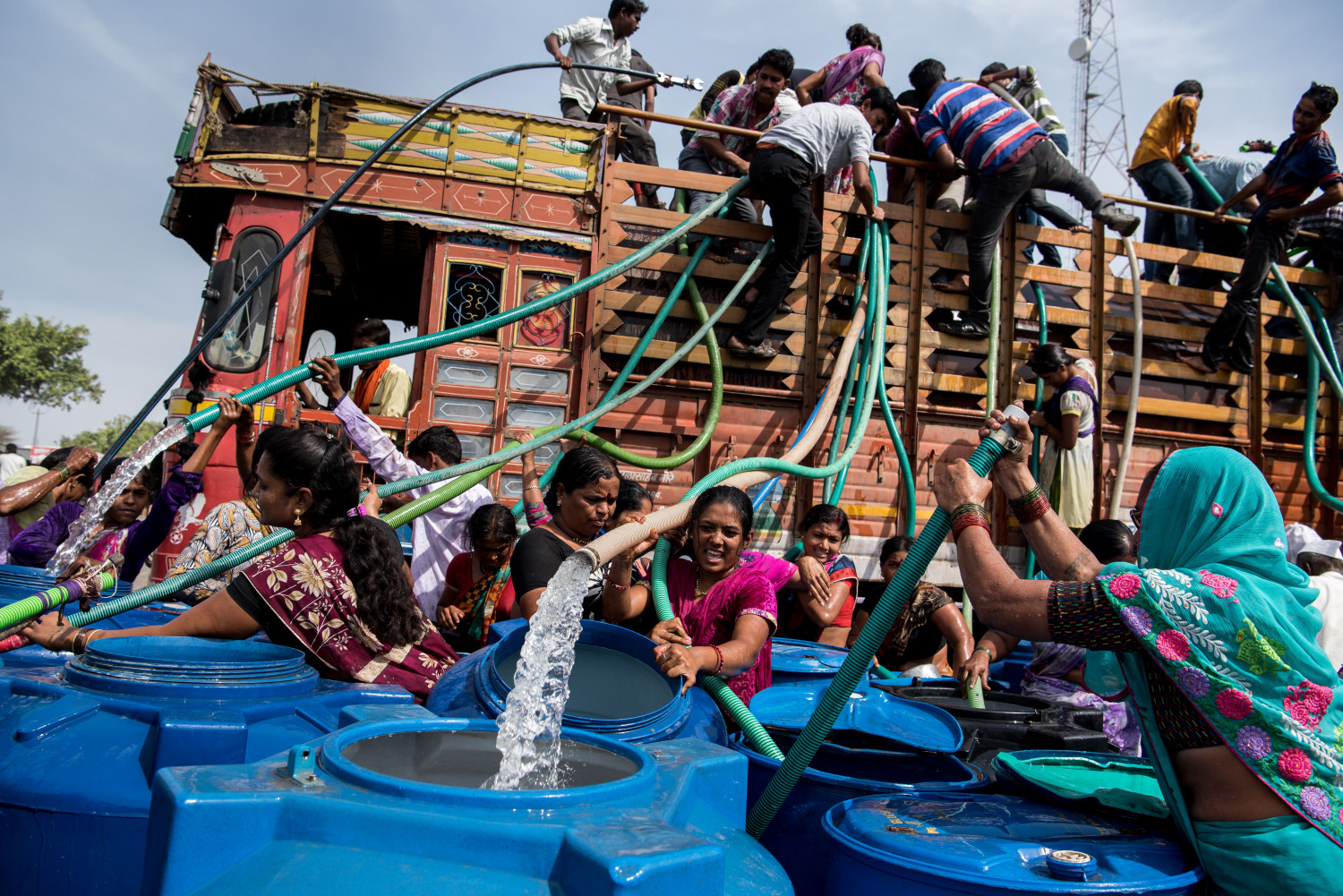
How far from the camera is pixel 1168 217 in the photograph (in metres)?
7.31

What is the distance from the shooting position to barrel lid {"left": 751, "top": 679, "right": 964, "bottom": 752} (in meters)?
2.38

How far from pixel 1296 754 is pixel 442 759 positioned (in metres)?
1.50

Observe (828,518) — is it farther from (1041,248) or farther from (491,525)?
(1041,248)

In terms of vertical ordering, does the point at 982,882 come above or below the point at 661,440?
below

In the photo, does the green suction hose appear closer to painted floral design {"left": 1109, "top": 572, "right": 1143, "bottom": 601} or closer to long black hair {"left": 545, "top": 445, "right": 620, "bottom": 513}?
long black hair {"left": 545, "top": 445, "right": 620, "bottom": 513}

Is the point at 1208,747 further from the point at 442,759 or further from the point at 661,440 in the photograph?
the point at 661,440

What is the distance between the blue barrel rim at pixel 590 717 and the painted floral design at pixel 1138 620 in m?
0.97

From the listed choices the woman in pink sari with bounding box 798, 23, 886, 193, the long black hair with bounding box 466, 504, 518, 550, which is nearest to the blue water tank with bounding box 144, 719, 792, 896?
the long black hair with bounding box 466, 504, 518, 550

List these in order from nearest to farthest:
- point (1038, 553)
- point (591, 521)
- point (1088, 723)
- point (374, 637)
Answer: point (1038, 553), point (374, 637), point (1088, 723), point (591, 521)

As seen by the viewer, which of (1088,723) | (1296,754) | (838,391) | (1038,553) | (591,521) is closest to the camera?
(1296,754)

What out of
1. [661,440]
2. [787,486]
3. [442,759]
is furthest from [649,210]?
[442,759]

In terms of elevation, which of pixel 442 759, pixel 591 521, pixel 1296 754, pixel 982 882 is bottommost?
pixel 982 882

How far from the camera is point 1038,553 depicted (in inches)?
75.7

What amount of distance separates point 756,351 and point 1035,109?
3.52 m
